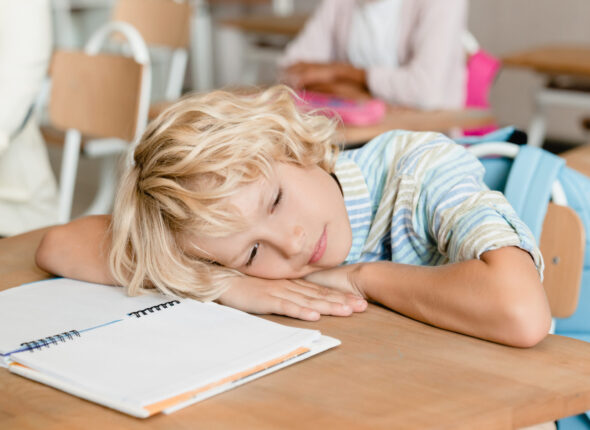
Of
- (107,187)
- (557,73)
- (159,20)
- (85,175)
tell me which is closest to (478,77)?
(557,73)

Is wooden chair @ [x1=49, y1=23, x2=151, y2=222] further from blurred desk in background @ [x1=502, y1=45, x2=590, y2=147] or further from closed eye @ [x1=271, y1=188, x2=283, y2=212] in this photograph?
blurred desk in background @ [x1=502, y1=45, x2=590, y2=147]

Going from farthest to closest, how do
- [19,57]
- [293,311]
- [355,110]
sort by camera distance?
[355,110], [19,57], [293,311]

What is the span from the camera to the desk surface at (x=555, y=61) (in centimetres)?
348

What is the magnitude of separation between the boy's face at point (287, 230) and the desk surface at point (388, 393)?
0.18m

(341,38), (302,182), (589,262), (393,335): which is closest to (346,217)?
(302,182)

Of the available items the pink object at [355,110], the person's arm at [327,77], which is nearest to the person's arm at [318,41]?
Answer: the person's arm at [327,77]

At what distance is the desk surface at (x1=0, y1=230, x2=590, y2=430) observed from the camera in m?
0.71

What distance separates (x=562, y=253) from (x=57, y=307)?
73 centimetres

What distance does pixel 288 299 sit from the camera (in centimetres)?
100

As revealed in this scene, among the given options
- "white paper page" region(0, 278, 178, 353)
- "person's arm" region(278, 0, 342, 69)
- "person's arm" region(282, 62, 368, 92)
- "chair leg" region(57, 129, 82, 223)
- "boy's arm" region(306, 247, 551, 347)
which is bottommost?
"chair leg" region(57, 129, 82, 223)

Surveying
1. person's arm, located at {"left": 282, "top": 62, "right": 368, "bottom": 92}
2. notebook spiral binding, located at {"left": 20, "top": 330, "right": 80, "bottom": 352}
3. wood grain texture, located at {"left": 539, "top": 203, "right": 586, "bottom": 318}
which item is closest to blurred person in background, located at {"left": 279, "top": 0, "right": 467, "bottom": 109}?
person's arm, located at {"left": 282, "top": 62, "right": 368, "bottom": 92}

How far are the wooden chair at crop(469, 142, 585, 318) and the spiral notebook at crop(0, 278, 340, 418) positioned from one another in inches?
19.0

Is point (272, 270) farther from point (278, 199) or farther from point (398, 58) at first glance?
point (398, 58)

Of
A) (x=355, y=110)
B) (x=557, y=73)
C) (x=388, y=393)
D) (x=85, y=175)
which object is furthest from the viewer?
(x=85, y=175)
